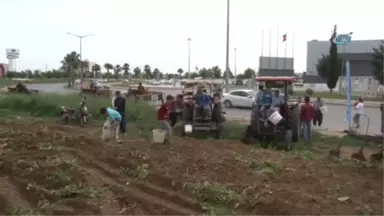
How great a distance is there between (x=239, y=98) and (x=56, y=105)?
49.4 ft

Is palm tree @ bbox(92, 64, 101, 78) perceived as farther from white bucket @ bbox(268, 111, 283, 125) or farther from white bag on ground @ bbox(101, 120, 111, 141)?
white bag on ground @ bbox(101, 120, 111, 141)

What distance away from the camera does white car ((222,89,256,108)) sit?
34875 millimetres

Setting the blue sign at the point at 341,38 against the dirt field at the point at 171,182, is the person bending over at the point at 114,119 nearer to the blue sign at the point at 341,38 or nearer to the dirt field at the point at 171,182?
the dirt field at the point at 171,182

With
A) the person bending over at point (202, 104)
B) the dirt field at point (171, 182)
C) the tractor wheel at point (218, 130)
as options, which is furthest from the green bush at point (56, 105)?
the dirt field at point (171, 182)

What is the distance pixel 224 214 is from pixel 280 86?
391 inches

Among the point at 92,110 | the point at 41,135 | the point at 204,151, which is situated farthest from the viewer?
the point at 92,110

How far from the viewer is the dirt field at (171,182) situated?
282 inches

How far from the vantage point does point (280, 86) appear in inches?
645

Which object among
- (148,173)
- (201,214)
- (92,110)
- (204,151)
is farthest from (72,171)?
(92,110)

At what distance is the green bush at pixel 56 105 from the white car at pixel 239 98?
12.6 m

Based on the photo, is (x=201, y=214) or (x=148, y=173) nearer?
(x=201, y=214)

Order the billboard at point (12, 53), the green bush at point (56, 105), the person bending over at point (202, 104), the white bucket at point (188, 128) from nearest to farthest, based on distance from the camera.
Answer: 1. the white bucket at point (188, 128)
2. the person bending over at point (202, 104)
3. the green bush at point (56, 105)
4. the billboard at point (12, 53)

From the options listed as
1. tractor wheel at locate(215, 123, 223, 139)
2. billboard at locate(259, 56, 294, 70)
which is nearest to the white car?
tractor wheel at locate(215, 123, 223, 139)

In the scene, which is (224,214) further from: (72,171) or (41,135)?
(41,135)
